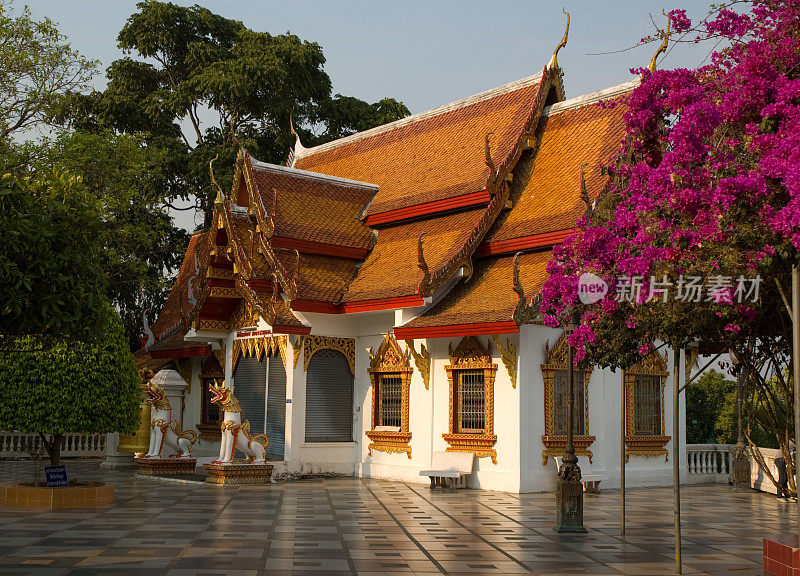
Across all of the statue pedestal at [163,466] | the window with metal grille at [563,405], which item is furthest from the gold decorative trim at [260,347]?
the window with metal grille at [563,405]

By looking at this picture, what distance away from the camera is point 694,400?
25.6m

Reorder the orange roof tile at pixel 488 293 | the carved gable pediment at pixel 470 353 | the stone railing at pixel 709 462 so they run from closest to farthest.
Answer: the orange roof tile at pixel 488 293
the carved gable pediment at pixel 470 353
the stone railing at pixel 709 462

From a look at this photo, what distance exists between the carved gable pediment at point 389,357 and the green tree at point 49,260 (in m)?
9.17

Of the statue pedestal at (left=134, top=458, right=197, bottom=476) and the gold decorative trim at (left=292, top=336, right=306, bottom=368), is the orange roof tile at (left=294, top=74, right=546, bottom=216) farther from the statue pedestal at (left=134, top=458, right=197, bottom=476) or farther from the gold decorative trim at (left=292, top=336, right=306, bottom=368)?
the statue pedestal at (left=134, top=458, right=197, bottom=476)

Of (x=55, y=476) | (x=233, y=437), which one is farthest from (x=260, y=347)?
(x=55, y=476)

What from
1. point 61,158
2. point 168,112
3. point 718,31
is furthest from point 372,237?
point 168,112

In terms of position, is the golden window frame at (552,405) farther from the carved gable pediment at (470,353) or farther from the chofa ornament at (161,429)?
the chofa ornament at (161,429)

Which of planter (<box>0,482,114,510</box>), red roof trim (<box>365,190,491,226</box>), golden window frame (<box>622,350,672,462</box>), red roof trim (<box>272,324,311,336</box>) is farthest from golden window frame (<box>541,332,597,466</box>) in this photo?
planter (<box>0,482,114,510</box>)

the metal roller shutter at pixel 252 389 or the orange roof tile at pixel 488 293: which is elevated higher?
the orange roof tile at pixel 488 293

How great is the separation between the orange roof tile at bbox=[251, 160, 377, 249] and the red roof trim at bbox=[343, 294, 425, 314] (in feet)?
7.28

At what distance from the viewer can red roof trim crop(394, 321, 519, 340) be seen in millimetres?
16484

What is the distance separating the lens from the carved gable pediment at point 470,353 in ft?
58.5

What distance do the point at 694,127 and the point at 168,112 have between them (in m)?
32.8

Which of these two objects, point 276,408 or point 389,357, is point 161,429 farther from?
point 389,357
